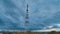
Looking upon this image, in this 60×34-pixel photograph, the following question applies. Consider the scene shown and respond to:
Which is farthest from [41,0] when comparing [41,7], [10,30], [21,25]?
[10,30]

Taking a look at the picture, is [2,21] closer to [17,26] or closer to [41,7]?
[17,26]

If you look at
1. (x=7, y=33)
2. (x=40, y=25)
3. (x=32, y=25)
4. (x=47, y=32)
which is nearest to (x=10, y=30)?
(x=7, y=33)

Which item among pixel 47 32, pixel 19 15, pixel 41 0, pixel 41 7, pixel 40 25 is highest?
pixel 41 0

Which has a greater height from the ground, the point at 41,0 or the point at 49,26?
the point at 41,0

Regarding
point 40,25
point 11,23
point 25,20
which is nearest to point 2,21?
point 11,23

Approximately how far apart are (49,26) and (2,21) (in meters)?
0.97

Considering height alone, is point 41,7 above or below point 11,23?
above

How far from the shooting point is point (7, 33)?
7.20 feet

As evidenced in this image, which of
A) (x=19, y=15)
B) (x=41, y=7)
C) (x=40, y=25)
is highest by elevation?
(x=41, y=7)

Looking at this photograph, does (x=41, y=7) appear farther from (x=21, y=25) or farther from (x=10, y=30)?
(x=10, y=30)

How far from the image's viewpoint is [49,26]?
7.00 feet

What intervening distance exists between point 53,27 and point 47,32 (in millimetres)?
163

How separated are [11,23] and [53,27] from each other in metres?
0.86

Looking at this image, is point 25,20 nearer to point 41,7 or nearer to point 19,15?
point 19,15
